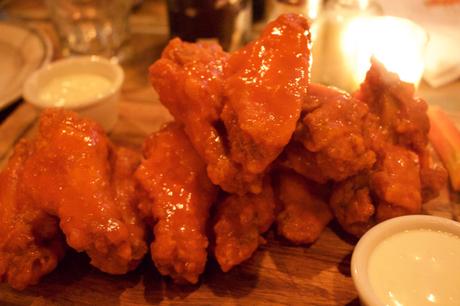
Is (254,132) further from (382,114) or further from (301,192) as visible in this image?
(382,114)

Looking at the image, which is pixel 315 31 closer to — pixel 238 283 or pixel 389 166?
pixel 389 166

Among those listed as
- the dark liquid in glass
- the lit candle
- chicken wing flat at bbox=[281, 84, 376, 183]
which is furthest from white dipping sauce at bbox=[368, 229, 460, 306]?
the dark liquid in glass

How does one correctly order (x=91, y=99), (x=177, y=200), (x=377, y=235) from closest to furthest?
(x=377, y=235), (x=177, y=200), (x=91, y=99)

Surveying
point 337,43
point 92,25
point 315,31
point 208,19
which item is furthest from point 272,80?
point 92,25

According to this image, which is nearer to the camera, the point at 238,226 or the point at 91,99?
the point at 238,226

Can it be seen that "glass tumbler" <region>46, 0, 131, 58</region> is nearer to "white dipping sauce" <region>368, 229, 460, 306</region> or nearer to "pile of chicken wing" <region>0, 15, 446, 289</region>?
"pile of chicken wing" <region>0, 15, 446, 289</region>

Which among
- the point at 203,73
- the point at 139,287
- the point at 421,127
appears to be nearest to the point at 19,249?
the point at 139,287

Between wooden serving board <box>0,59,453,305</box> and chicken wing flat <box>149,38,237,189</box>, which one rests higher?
chicken wing flat <box>149,38,237,189</box>
